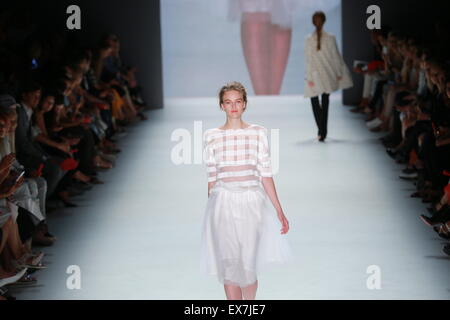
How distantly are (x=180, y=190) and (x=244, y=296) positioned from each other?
292 cm

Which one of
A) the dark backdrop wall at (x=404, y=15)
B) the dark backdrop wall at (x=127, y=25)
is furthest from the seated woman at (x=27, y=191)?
the dark backdrop wall at (x=404, y=15)

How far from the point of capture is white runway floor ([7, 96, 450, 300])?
454 cm

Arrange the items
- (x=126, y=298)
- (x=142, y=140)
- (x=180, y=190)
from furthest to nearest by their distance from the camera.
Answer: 1. (x=142, y=140)
2. (x=180, y=190)
3. (x=126, y=298)

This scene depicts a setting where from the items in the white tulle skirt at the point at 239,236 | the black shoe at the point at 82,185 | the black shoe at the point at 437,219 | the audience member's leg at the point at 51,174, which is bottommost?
the black shoe at the point at 82,185

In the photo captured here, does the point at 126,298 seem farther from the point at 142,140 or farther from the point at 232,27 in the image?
the point at 232,27

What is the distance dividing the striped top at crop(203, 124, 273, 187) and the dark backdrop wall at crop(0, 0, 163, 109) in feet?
23.9

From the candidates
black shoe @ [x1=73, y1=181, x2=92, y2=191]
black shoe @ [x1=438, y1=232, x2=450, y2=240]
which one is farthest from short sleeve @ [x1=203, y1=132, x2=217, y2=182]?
black shoe @ [x1=73, y1=181, x2=92, y2=191]

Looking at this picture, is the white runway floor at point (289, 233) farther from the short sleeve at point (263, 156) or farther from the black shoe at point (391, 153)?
the short sleeve at point (263, 156)

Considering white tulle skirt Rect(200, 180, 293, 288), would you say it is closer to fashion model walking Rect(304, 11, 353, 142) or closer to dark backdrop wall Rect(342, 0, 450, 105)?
fashion model walking Rect(304, 11, 353, 142)

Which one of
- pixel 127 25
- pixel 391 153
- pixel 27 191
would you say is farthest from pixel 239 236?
pixel 127 25

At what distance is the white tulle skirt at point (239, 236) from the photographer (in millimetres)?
3656

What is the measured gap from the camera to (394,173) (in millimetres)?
7008

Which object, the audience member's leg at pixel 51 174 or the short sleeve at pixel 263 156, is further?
the audience member's leg at pixel 51 174
